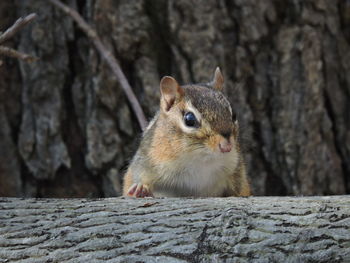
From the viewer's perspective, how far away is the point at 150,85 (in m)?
4.19

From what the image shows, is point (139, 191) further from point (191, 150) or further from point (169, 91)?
point (169, 91)

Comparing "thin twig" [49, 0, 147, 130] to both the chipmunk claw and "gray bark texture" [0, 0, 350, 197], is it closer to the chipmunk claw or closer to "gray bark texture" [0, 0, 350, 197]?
"gray bark texture" [0, 0, 350, 197]

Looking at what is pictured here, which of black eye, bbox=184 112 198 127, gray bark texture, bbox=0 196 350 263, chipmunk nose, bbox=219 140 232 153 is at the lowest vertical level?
gray bark texture, bbox=0 196 350 263

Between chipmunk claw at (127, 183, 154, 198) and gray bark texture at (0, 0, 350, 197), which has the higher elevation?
gray bark texture at (0, 0, 350, 197)

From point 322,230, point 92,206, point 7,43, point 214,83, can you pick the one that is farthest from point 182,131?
point 7,43

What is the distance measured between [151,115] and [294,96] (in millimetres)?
904

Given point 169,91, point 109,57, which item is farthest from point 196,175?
point 109,57

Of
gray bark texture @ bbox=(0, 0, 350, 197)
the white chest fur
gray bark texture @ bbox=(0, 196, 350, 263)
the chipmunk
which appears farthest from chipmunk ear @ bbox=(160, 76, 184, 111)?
gray bark texture @ bbox=(0, 196, 350, 263)

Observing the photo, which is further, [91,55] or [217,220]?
[91,55]

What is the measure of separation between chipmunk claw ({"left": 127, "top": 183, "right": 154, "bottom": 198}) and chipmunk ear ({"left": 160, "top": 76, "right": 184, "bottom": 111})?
0.44m

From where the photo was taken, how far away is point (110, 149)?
415 cm

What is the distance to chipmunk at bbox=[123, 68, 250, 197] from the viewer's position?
308 centimetres

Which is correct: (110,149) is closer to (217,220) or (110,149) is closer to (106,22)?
(106,22)

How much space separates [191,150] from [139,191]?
0.31 metres
